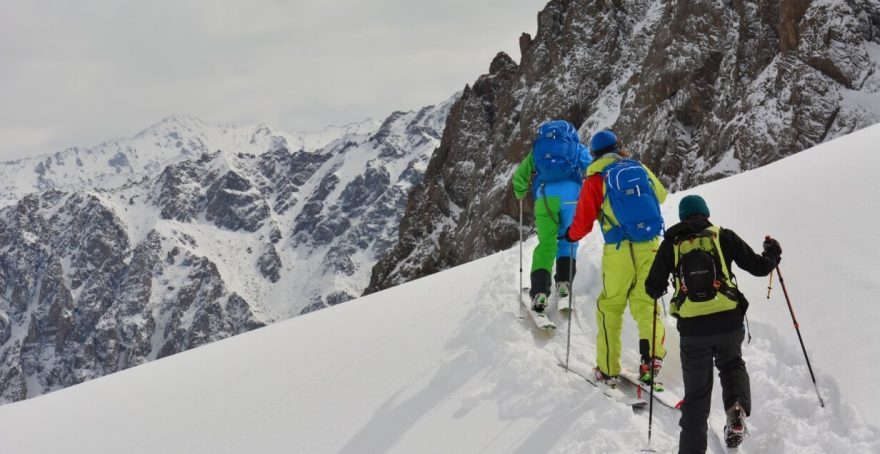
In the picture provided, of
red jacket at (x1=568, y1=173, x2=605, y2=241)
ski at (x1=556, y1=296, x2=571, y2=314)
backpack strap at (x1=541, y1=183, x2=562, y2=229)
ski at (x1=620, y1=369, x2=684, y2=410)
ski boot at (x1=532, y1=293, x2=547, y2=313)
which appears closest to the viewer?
ski at (x1=620, y1=369, x2=684, y2=410)

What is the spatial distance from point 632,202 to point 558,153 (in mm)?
2118

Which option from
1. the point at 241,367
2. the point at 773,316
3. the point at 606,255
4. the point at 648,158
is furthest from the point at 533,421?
the point at 648,158

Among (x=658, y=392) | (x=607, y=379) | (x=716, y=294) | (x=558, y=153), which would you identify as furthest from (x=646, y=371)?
(x=558, y=153)

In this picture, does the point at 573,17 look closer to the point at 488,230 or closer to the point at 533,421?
the point at 488,230

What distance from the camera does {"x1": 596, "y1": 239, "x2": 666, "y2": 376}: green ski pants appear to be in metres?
6.05

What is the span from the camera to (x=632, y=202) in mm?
6004

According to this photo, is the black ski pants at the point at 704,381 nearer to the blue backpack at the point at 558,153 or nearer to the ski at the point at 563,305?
the ski at the point at 563,305

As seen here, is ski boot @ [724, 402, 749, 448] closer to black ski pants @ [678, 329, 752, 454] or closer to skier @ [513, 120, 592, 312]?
black ski pants @ [678, 329, 752, 454]

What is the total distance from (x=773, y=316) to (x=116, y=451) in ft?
24.7

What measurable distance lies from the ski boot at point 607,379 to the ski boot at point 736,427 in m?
1.34

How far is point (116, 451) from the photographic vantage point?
24.4ft

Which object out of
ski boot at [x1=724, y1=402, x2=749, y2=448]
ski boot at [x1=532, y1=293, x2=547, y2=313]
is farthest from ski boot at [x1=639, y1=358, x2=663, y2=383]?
ski boot at [x1=532, y1=293, x2=547, y2=313]

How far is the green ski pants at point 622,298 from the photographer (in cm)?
605

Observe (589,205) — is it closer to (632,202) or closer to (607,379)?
(632,202)
